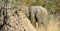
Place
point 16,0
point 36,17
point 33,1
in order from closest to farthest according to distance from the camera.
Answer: point 16,0
point 36,17
point 33,1

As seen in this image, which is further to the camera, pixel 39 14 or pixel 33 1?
pixel 33 1

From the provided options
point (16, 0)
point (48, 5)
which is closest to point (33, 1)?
point (48, 5)

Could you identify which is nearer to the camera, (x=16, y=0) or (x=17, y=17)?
(x=17, y=17)

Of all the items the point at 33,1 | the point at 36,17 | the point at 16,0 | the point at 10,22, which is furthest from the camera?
the point at 33,1

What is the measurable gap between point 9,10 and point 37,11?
1233 mm

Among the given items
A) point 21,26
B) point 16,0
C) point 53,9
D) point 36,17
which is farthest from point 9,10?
point 53,9

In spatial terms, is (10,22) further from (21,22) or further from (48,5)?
(48,5)

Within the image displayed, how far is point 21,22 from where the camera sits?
343 cm

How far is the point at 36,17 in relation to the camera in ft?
14.9

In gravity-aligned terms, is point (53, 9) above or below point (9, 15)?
below

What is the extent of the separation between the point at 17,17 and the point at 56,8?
232cm

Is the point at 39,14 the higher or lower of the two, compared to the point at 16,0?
lower

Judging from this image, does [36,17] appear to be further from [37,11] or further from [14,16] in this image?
[14,16]

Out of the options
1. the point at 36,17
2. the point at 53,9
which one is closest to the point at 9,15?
the point at 36,17
